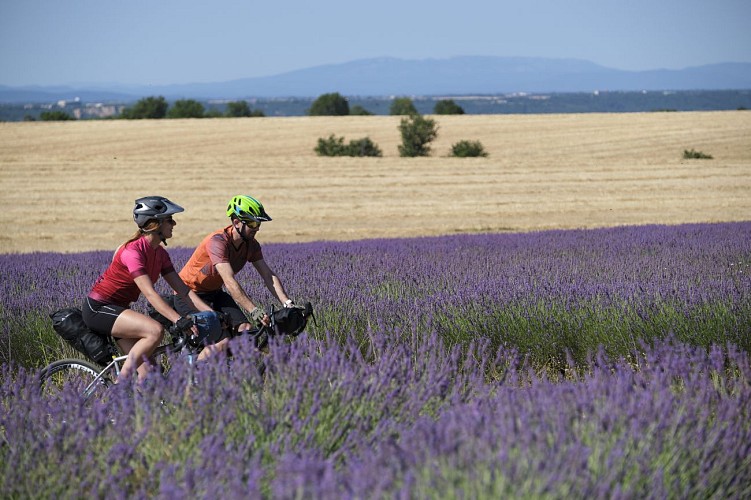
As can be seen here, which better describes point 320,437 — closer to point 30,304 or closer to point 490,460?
point 490,460

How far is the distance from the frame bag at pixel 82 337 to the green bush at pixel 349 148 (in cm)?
3453

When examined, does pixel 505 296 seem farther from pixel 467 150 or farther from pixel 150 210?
pixel 467 150

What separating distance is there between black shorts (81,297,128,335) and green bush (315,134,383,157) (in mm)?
34568

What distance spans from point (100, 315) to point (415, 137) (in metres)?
35.4

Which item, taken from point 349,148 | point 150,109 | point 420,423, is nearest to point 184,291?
point 420,423

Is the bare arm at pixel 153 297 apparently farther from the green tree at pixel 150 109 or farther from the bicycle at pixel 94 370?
the green tree at pixel 150 109

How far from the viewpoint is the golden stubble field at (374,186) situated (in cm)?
2108

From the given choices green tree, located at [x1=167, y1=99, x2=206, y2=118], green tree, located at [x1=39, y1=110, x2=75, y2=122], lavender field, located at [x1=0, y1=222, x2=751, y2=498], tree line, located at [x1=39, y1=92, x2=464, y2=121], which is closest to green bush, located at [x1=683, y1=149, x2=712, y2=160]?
lavender field, located at [x1=0, y1=222, x2=751, y2=498]

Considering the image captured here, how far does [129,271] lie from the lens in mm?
4949

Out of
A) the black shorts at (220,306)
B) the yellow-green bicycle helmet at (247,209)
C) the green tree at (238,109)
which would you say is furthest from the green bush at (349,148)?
the green tree at (238,109)

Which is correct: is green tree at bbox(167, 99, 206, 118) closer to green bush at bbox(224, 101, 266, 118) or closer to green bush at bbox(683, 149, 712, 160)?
green bush at bbox(224, 101, 266, 118)

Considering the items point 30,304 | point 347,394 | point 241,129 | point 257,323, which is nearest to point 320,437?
point 347,394

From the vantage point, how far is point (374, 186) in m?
27.5

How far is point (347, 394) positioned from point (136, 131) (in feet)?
157
